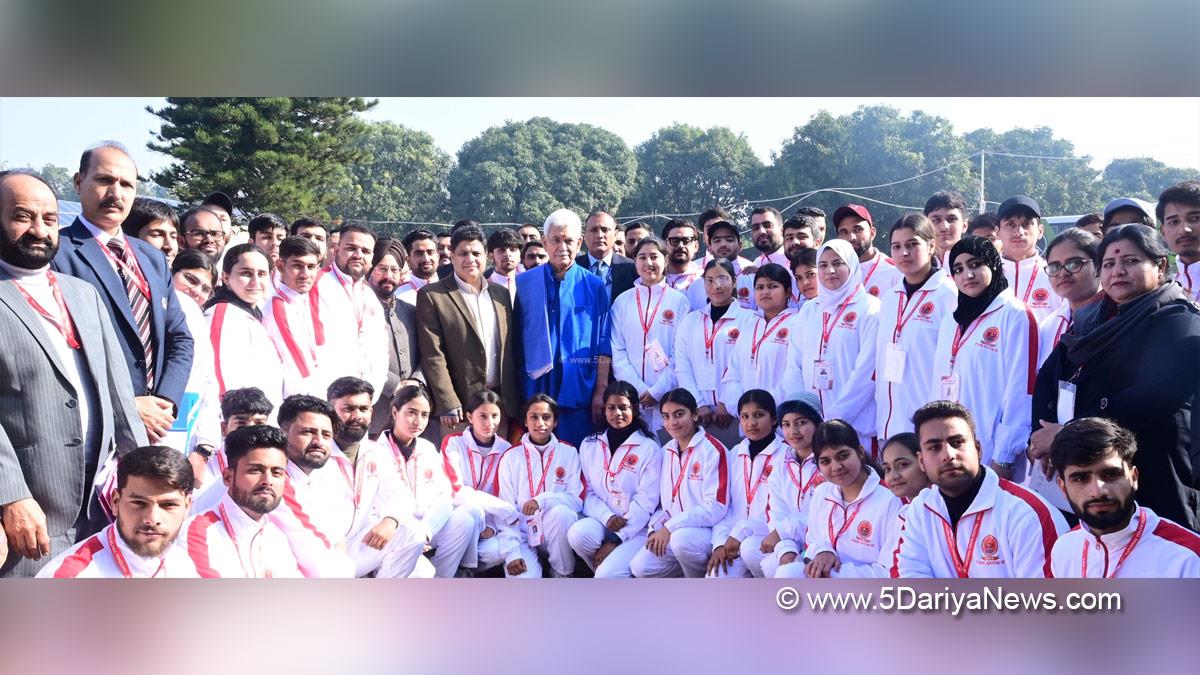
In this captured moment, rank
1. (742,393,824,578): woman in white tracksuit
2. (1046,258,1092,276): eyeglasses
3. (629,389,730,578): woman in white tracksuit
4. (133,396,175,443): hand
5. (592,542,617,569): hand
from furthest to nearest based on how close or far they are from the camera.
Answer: (592,542,617,569): hand, (629,389,730,578): woman in white tracksuit, (742,393,824,578): woman in white tracksuit, (133,396,175,443): hand, (1046,258,1092,276): eyeglasses

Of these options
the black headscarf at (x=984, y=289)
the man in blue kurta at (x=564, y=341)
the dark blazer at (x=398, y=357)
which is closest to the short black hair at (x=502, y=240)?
the man in blue kurta at (x=564, y=341)

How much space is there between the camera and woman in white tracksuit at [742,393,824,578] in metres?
4.54

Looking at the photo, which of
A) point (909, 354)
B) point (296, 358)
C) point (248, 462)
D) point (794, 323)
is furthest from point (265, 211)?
point (909, 354)

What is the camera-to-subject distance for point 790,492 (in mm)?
4602

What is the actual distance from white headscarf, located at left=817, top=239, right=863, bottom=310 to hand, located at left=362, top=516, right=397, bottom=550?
2305 mm

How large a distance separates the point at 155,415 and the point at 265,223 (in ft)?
3.71

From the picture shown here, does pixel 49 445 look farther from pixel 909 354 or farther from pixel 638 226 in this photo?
pixel 909 354

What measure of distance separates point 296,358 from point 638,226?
6.16 feet

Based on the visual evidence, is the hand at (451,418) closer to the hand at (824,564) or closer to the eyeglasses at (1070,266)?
the hand at (824,564)

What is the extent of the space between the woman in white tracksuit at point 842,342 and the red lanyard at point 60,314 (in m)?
3.29

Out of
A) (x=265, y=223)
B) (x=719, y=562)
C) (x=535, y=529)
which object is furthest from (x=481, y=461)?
(x=265, y=223)

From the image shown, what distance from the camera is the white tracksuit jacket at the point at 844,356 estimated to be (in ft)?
15.4

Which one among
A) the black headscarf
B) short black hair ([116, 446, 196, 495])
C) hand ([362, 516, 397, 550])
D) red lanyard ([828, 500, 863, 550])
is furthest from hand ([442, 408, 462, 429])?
the black headscarf

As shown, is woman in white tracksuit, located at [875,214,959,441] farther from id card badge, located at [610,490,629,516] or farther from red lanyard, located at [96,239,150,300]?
red lanyard, located at [96,239,150,300]
